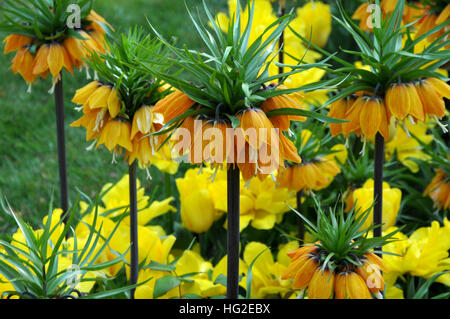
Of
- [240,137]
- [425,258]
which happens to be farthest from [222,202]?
[240,137]

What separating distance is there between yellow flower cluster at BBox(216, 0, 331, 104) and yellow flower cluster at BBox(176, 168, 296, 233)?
0.32 metres

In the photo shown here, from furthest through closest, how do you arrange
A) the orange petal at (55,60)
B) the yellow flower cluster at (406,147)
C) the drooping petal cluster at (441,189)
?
the yellow flower cluster at (406,147), the drooping petal cluster at (441,189), the orange petal at (55,60)

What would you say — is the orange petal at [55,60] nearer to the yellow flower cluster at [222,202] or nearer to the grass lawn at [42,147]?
the yellow flower cluster at [222,202]

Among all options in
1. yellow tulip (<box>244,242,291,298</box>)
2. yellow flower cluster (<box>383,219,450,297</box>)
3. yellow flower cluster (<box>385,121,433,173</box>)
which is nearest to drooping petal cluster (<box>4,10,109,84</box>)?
yellow tulip (<box>244,242,291,298</box>)

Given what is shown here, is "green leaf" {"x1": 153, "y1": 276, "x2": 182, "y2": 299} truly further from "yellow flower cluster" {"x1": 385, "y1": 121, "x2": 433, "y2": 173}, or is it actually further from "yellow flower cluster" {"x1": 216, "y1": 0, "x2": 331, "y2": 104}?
"yellow flower cluster" {"x1": 385, "y1": 121, "x2": 433, "y2": 173}

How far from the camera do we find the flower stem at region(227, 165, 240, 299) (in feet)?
3.46

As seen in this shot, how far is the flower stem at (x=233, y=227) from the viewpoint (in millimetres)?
1056

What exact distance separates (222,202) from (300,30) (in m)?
1.03

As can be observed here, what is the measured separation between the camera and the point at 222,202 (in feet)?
5.91

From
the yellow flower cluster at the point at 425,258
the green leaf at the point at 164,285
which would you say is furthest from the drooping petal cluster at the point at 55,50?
→ the yellow flower cluster at the point at 425,258

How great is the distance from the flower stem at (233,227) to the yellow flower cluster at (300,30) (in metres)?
0.78

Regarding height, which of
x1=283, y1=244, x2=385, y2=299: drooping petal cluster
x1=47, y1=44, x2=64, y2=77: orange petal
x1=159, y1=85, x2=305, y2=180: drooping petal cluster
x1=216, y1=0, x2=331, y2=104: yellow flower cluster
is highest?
x1=216, y1=0, x2=331, y2=104: yellow flower cluster

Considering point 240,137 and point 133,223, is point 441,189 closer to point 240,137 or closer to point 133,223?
point 133,223
